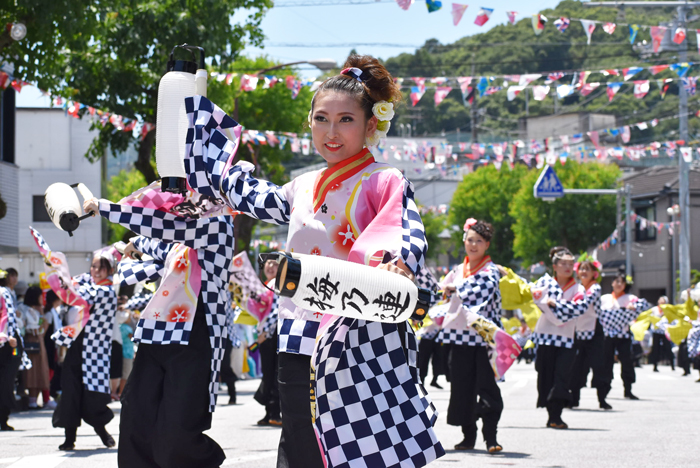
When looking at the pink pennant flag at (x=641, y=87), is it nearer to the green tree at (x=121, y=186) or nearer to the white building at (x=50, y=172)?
the white building at (x=50, y=172)

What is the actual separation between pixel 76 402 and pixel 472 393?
332 cm

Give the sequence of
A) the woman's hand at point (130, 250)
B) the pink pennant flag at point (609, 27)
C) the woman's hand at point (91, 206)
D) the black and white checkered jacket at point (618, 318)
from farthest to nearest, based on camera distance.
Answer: the pink pennant flag at point (609, 27) < the black and white checkered jacket at point (618, 318) < the woman's hand at point (130, 250) < the woman's hand at point (91, 206)

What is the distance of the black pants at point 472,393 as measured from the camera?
769 centimetres

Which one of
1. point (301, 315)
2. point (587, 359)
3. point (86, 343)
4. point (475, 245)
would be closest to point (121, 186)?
point (587, 359)

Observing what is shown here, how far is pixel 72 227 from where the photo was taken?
443 centimetres

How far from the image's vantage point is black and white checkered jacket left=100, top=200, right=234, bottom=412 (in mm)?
4781

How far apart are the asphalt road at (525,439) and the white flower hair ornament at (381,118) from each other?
10.9ft

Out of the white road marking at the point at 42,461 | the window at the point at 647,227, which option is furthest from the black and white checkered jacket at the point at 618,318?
the window at the point at 647,227

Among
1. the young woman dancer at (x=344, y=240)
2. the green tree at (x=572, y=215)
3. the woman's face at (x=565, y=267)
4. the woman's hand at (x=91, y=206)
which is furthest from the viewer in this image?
the green tree at (x=572, y=215)

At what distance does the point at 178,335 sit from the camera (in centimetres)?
504

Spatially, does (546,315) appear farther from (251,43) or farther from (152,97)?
(251,43)

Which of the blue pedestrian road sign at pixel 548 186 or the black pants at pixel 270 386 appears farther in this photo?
the blue pedestrian road sign at pixel 548 186

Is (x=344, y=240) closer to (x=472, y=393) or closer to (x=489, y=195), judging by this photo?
(x=472, y=393)

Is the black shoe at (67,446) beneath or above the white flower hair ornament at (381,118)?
beneath
